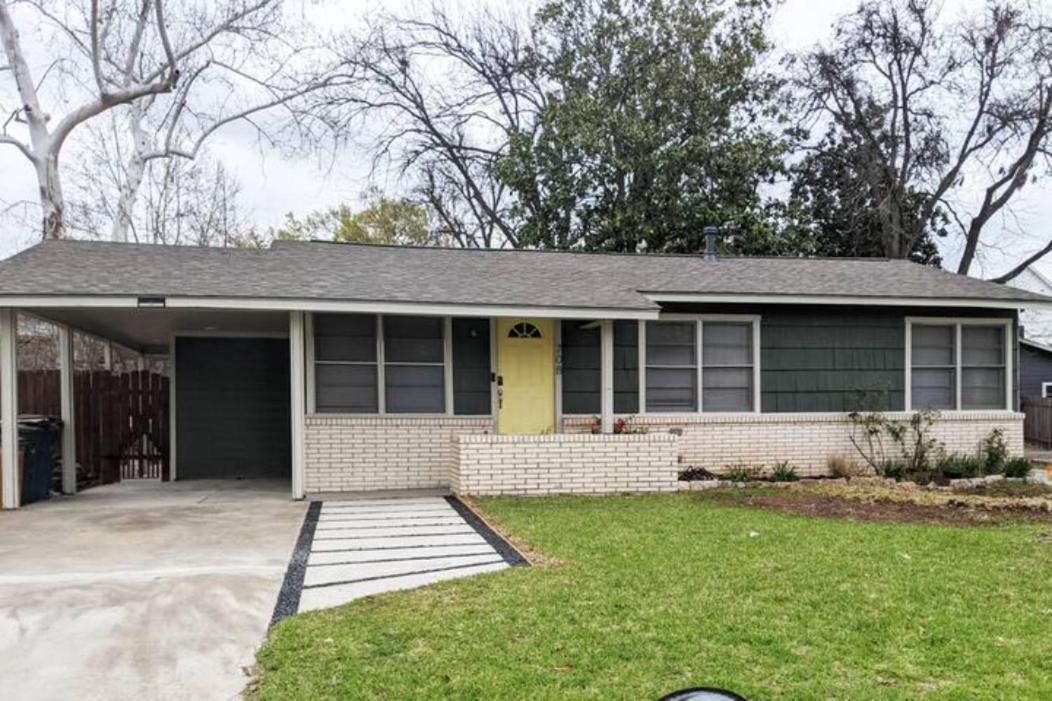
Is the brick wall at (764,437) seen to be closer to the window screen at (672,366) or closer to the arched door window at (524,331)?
the window screen at (672,366)

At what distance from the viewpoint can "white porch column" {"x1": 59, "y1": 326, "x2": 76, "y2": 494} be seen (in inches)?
398

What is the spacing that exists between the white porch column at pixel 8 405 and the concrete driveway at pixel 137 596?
358 mm

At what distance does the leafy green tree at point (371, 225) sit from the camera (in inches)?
1066

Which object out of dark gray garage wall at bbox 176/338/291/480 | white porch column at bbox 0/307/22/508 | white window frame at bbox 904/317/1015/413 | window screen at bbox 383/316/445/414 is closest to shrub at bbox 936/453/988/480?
white window frame at bbox 904/317/1015/413

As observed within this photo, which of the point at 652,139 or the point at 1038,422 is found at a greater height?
the point at 652,139

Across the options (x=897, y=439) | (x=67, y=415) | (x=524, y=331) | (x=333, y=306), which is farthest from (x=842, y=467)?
(x=67, y=415)

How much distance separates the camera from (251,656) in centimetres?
384

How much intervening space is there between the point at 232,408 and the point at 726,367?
7475 millimetres

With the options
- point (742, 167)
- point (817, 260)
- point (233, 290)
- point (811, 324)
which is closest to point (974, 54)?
point (742, 167)

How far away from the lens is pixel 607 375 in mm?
9812

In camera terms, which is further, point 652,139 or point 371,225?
point 371,225

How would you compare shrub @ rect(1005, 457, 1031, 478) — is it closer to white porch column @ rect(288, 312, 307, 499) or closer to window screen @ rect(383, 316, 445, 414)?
window screen @ rect(383, 316, 445, 414)

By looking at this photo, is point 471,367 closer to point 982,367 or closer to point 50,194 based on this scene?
point 982,367

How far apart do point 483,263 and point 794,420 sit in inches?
197
